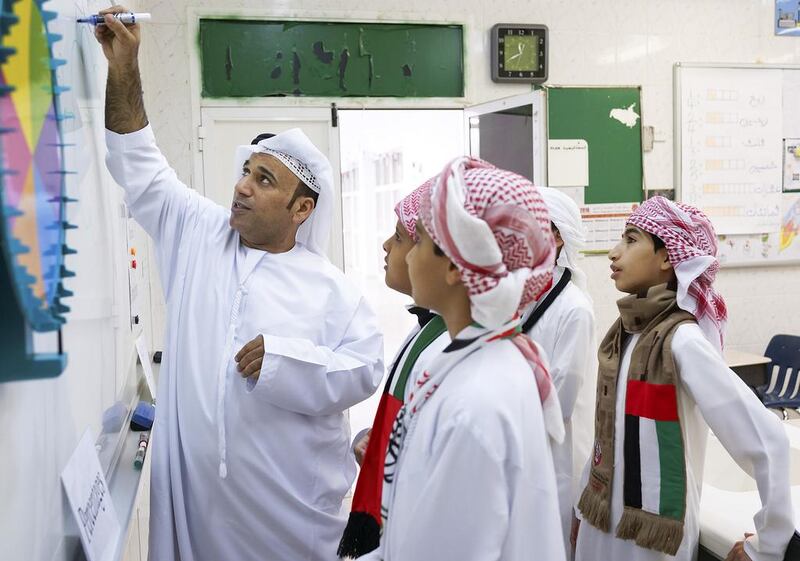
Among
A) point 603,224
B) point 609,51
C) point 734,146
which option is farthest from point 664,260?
point 734,146

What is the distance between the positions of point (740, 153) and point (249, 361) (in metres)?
4.23

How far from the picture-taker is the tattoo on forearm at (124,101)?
4.80ft

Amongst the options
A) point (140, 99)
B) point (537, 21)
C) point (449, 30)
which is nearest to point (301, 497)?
point (140, 99)

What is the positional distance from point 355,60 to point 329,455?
289cm

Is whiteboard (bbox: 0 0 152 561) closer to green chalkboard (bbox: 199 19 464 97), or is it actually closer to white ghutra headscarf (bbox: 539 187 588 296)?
white ghutra headscarf (bbox: 539 187 588 296)

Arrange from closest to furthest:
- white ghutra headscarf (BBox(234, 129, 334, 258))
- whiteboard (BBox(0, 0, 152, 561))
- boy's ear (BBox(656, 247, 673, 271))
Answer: whiteboard (BBox(0, 0, 152, 561))
boy's ear (BBox(656, 247, 673, 271))
white ghutra headscarf (BBox(234, 129, 334, 258))

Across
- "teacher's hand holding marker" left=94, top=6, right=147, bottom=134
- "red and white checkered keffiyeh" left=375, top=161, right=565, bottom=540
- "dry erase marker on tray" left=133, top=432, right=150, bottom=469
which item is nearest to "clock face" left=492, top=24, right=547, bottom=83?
"teacher's hand holding marker" left=94, top=6, right=147, bottom=134

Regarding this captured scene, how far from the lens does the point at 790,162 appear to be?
191 inches

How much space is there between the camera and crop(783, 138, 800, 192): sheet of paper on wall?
483 cm

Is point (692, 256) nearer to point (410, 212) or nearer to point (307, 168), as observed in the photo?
point (410, 212)

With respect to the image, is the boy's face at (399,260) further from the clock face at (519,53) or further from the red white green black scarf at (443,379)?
the clock face at (519,53)

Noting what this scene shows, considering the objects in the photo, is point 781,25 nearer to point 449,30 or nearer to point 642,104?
point 642,104

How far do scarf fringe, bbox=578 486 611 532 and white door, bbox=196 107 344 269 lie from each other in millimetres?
2697

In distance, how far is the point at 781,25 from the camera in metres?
3.85
